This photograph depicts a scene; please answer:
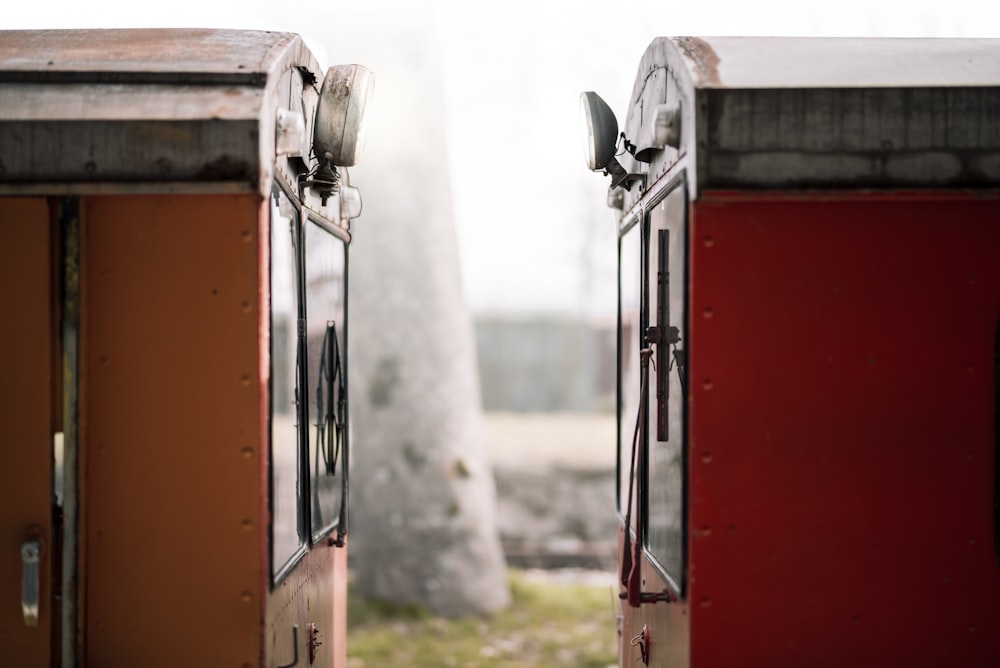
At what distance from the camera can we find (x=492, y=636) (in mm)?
8219

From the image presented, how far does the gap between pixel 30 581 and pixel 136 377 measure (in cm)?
72

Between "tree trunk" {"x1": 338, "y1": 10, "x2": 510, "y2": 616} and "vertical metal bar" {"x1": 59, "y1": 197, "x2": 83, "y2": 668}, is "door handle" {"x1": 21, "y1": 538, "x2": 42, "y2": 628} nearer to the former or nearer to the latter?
"vertical metal bar" {"x1": 59, "y1": 197, "x2": 83, "y2": 668}

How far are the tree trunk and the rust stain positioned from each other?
532 centimetres

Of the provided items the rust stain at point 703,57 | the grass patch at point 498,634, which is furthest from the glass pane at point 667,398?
the grass patch at point 498,634

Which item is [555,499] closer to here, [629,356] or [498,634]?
[498,634]

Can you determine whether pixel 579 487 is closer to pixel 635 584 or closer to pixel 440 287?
pixel 440 287

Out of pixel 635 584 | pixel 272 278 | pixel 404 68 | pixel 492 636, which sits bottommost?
pixel 492 636

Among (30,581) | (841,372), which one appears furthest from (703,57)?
(30,581)

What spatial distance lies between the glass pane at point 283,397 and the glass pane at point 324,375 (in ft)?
0.90

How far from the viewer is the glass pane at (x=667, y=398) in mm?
3590

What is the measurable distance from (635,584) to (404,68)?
22.1 feet

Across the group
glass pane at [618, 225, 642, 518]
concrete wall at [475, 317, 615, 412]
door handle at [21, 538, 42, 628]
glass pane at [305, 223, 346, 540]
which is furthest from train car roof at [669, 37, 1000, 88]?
concrete wall at [475, 317, 615, 412]

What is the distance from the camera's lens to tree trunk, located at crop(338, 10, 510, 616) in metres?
8.52

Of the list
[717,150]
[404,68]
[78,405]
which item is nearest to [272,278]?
[78,405]
